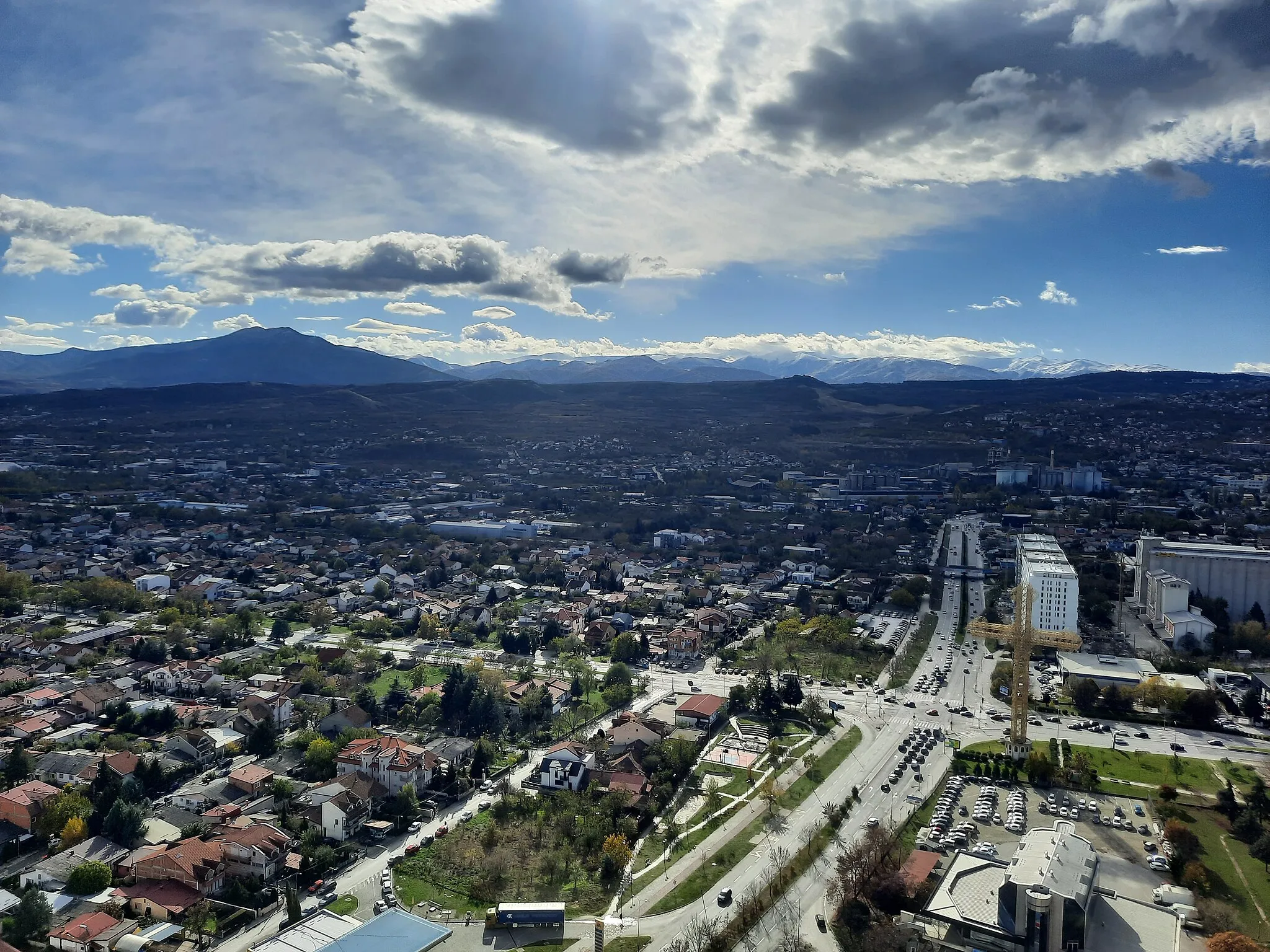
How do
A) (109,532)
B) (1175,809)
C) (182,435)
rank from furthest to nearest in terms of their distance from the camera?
(182,435) < (109,532) < (1175,809)

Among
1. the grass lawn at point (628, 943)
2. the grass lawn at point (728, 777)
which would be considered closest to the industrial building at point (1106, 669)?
the grass lawn at point (728, 777)

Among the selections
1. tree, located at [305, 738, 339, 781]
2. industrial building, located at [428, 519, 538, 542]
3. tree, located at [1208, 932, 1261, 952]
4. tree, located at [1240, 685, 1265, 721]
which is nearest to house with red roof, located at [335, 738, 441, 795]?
tree, located at [305, 738, 339, 781]

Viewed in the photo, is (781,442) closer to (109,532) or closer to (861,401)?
(861,401)

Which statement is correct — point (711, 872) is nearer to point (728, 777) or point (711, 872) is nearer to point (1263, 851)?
point (728, 777)

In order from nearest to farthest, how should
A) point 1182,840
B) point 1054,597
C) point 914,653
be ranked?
point 1182,840 < point 914,653 < point 1054,597

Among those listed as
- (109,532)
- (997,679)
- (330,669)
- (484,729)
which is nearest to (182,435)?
(109,532)

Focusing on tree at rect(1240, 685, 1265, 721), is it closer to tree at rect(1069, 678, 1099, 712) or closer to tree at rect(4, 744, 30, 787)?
tree at rect(1069, 678, 1099, 712)

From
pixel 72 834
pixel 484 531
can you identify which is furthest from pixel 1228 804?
pixel 484 531
